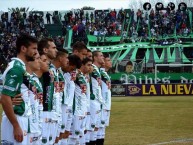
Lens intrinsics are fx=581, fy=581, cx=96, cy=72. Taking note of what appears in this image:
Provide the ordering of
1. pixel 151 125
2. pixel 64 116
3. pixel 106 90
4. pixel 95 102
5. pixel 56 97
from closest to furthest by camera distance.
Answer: pixel 56 97
pixel 64 116
pixel 95 102
pixel 106 90
pixel 151 125

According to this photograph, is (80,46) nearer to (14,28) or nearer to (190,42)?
(190,42)

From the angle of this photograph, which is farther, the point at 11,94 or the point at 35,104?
the point at 35,104

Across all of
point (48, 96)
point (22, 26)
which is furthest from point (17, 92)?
point (22, 26)

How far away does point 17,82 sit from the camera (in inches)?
311

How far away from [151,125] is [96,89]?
25.4 ft

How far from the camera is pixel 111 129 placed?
774 inches

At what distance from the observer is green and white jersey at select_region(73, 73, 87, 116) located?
12.1 m

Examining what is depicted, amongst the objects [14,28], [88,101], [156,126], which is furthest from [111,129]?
[14,28]

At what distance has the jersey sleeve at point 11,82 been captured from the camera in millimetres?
7836

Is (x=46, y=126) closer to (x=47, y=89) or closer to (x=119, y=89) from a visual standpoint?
(x=47, y=89)

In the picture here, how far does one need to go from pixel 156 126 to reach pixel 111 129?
187cm

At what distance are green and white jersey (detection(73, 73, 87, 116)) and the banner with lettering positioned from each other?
2792 centimetres

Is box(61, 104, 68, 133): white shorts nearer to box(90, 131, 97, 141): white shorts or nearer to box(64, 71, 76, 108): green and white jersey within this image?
box(64, 71, 76, 108): green and white jersey

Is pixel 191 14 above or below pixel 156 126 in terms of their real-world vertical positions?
above
